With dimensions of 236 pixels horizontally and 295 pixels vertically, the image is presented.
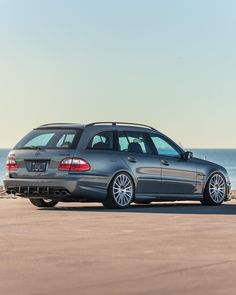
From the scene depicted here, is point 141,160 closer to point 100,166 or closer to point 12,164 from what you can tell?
point 100,166

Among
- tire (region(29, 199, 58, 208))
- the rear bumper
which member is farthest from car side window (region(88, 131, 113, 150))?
tire (region(29, 199, 58, 208))

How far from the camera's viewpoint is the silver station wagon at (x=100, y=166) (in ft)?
47.9

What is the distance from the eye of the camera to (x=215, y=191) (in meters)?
16.8

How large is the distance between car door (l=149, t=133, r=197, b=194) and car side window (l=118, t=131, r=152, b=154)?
24 centimetres

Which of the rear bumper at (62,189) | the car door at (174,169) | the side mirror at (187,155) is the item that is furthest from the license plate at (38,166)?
the side mirror at (187,155)

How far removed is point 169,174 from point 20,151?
9.57 ft

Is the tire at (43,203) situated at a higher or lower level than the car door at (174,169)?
lower

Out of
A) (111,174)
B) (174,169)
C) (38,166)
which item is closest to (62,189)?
(38,166)

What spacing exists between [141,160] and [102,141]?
2.77 feet

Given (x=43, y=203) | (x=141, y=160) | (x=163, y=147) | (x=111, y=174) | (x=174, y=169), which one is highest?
(x=163, y=147)

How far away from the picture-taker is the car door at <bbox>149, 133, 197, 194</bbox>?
1609 centimetres

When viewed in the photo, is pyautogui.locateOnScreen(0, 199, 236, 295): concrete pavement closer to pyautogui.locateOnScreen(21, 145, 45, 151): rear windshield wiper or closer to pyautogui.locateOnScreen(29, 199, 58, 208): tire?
pyautogui.locateOnScreen(21, 145, 45, 151): rear windshield wiper

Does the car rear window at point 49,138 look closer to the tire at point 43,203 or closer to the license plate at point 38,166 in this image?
the license plate at point 38,166

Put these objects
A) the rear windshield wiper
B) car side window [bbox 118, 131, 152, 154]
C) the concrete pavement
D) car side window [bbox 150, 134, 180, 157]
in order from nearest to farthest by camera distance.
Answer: the concrete pavement → the rear windshield wiper → car side window [bbox 118, 131, 152, 154] → car side window [bbox 150, 134, 180, 157]
